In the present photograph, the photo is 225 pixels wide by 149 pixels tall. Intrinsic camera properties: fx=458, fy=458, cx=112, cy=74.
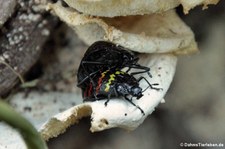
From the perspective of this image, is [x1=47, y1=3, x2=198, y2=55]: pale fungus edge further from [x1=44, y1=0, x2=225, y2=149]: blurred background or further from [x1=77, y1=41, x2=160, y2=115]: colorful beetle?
[x1=44, y1=0, x2=225, y2=149]: blurred background

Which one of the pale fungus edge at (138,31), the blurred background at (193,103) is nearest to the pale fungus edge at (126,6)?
the pale fungus edge at (138,31)

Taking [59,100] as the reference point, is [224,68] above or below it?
below

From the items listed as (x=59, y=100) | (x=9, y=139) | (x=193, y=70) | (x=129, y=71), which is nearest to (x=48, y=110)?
(x=59, y=100)

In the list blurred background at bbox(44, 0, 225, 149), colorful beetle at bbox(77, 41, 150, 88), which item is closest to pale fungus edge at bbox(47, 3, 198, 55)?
colorful beetle at bbox(77, 41, 150, 88)

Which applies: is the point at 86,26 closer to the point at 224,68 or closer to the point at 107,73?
the point at 107,73

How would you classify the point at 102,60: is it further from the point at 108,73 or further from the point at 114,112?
the point at 114,112
